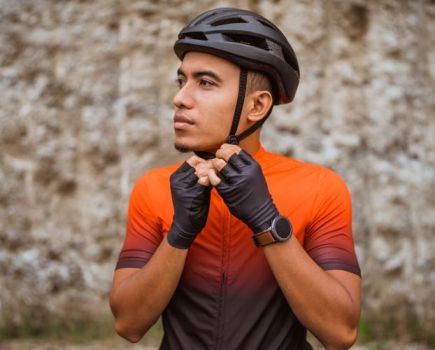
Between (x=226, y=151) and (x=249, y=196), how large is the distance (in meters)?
0.18

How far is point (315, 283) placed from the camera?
2258 millimetres

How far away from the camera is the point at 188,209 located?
2305 mm

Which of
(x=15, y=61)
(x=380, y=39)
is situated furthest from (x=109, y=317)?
(x=380, y=39)

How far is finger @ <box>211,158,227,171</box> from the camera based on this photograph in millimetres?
2312

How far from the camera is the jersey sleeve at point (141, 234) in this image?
8.20ft

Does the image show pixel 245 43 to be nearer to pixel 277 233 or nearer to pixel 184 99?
pixel 184 99

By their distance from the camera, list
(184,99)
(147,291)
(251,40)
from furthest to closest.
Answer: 1. (251,40)
2. (184,99)
3. (147,291)

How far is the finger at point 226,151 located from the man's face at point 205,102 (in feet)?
0.48

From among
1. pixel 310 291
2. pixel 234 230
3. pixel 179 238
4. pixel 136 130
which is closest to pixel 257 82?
pixel 234 230

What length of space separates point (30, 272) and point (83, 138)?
116 cm

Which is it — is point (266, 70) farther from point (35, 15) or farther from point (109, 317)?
point (35, 15)

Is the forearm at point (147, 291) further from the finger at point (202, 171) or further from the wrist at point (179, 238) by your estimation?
the finger at point (202, 171)

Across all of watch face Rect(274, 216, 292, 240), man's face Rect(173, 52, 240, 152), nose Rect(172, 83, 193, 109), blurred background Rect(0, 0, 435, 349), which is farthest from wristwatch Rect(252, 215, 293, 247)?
blurred background Rect(0, 0, 435, 349)

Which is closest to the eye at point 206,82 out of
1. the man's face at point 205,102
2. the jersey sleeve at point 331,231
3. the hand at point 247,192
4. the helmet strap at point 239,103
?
the man's face at point 205,102
